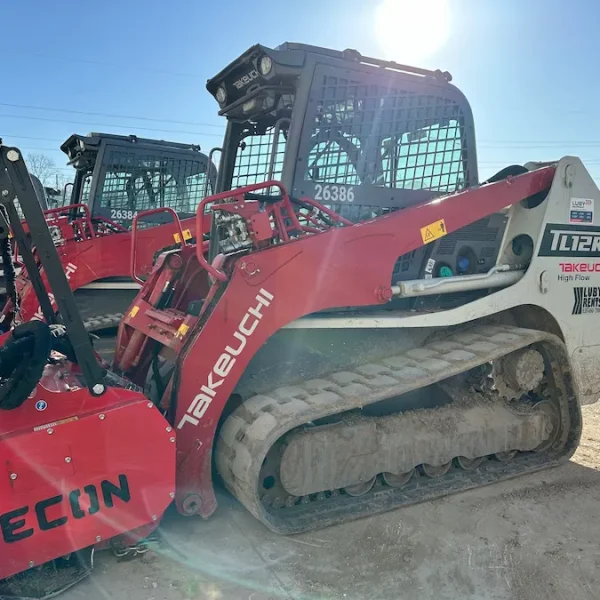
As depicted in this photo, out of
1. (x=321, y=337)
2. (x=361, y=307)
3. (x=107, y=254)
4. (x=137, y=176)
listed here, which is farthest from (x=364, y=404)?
(x=137, y=176)

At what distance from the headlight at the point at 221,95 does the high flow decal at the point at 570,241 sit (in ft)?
7.71

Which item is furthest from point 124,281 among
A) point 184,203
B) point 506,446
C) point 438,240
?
point 506,446

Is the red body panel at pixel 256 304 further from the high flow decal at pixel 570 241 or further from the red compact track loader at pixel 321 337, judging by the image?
the high flow decal at pixel 570 241

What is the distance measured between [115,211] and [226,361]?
5.57 meters

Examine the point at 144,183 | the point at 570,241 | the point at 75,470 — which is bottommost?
the point at 75,470

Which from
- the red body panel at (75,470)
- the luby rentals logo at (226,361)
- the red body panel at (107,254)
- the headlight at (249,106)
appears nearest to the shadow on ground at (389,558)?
the red body panel at (75,470)

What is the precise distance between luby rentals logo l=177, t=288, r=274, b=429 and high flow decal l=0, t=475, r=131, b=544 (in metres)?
0.47

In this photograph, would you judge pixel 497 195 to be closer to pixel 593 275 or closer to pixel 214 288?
pixel 593 275

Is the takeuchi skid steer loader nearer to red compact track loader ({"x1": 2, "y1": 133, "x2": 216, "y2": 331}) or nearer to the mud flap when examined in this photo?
the mud flap

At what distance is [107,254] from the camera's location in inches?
266

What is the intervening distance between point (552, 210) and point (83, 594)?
3.51 metres

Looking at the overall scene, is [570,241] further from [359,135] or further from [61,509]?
[61,509]

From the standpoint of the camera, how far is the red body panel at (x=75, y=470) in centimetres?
245

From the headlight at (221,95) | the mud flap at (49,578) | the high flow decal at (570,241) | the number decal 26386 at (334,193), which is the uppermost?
the headlight at (221,95)
